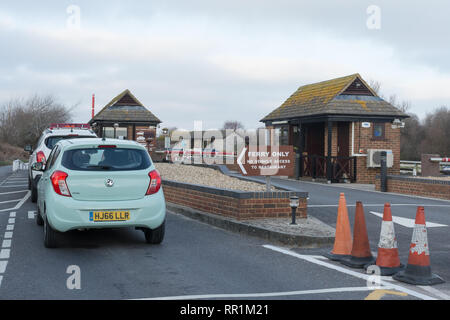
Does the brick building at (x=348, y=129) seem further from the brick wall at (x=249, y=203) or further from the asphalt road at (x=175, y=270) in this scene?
the asphalt road at (x=175, y=270)

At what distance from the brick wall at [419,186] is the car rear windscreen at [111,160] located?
11.9 meters

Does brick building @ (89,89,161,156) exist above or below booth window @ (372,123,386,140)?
above

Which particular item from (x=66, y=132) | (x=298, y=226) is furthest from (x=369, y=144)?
(x=298, y=226)

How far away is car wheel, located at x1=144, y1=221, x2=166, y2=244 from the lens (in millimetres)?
8578

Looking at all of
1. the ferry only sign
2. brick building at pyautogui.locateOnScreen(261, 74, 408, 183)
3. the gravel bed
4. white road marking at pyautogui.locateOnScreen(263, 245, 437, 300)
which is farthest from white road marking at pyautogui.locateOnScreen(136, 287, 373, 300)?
brick building at pyautogui.locateOnScreen(261, 74, 408, 183)

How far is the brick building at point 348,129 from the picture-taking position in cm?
2478

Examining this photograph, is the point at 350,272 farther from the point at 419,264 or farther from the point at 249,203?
the point at 249,203

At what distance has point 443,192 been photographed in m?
17.3

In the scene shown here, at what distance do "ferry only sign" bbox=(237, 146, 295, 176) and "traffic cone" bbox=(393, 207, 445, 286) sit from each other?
4.66m

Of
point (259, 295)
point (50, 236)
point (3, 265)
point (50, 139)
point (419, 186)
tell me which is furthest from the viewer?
point (419, 186)

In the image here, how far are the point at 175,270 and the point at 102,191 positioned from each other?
1795 mm

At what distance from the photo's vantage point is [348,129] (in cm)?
2555

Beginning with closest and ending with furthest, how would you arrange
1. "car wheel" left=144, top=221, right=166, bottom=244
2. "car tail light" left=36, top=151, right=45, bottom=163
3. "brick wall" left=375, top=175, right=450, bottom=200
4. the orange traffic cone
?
the orange traffic cone
"car wheel" left=144, top=221, right=166, bottom=244
"car tail light" left=36, top=151, right=45, bottom=163
"brick wall" left=375, top=175, right=450, bottom=200

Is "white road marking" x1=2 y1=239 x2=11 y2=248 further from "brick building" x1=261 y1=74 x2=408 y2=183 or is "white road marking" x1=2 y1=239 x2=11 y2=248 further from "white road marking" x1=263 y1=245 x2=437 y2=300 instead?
"brick building" x1=261 y1=74 x2=408 y2=183
